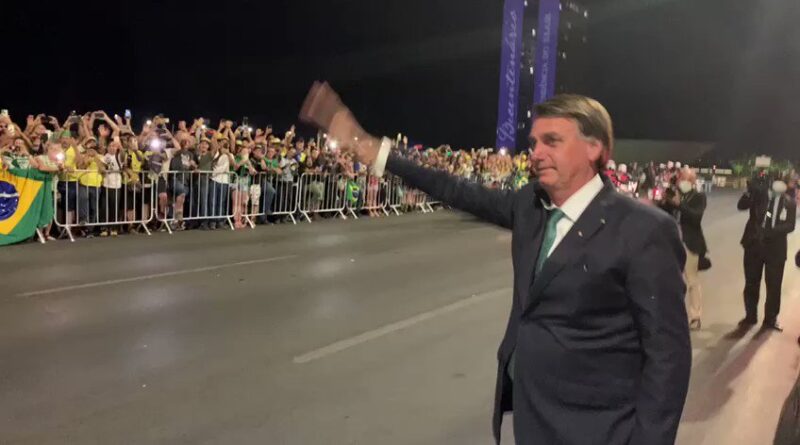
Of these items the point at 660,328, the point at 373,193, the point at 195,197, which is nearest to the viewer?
the point at 660,328

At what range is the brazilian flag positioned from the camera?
1136cm

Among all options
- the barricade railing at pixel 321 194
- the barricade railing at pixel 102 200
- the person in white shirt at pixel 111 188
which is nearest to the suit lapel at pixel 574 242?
the barricade railing at pixel 102 200

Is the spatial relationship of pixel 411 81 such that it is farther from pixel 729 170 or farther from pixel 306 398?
pixel 729 170

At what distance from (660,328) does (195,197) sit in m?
13.9

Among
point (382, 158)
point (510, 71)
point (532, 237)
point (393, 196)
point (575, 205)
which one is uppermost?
point (510, 71)

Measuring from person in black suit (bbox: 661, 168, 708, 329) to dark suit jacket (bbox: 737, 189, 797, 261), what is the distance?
676 mm

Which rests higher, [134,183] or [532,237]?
[532,237]

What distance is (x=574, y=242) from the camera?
2018mm

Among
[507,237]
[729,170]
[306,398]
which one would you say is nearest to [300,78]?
[507,237]

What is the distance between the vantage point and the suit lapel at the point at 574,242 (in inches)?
78.9

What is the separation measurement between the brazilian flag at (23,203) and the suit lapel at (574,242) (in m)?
11.6

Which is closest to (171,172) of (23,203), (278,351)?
(23,203)

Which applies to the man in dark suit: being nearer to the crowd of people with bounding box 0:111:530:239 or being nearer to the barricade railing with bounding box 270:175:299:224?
the crowd of people with bounding box 0:111:530:239

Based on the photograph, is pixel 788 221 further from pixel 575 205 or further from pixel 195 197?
pixel 195 197
